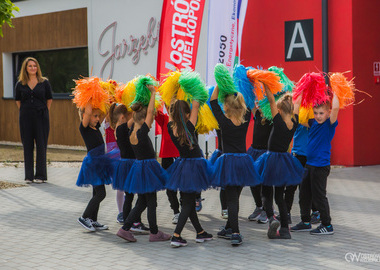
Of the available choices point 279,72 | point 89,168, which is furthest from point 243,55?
point 89,168

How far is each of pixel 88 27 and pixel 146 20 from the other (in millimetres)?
2195

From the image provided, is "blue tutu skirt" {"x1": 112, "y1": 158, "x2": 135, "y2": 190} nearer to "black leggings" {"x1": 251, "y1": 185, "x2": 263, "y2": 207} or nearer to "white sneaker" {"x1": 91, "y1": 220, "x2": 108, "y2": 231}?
"white sneaker" {"x1": 91, "y1": 220, "x2": 108, "y2": 231}

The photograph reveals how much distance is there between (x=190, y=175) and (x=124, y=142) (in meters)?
0.98

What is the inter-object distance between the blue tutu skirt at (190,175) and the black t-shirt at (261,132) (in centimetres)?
111

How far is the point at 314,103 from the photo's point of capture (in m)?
6.43

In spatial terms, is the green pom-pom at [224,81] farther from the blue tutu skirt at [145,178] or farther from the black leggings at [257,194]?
the black leggings at [257,194]

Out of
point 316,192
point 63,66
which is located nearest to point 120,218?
point 316,192

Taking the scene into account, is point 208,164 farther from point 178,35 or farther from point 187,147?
point 178,35

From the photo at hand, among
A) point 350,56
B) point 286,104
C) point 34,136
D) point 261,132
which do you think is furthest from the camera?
point 350,56

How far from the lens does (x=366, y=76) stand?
1180 centimetres

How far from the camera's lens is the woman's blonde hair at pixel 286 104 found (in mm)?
6266

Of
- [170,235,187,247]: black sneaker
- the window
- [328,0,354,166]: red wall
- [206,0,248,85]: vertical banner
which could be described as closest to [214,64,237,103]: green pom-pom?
[170,235,187,247]: black sneaker

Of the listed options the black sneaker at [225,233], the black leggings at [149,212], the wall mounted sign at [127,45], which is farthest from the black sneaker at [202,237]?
the wall mounted sign at [127,45]

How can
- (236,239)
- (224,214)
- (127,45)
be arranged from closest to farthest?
(236,239) → (224,214) → (127,45)
